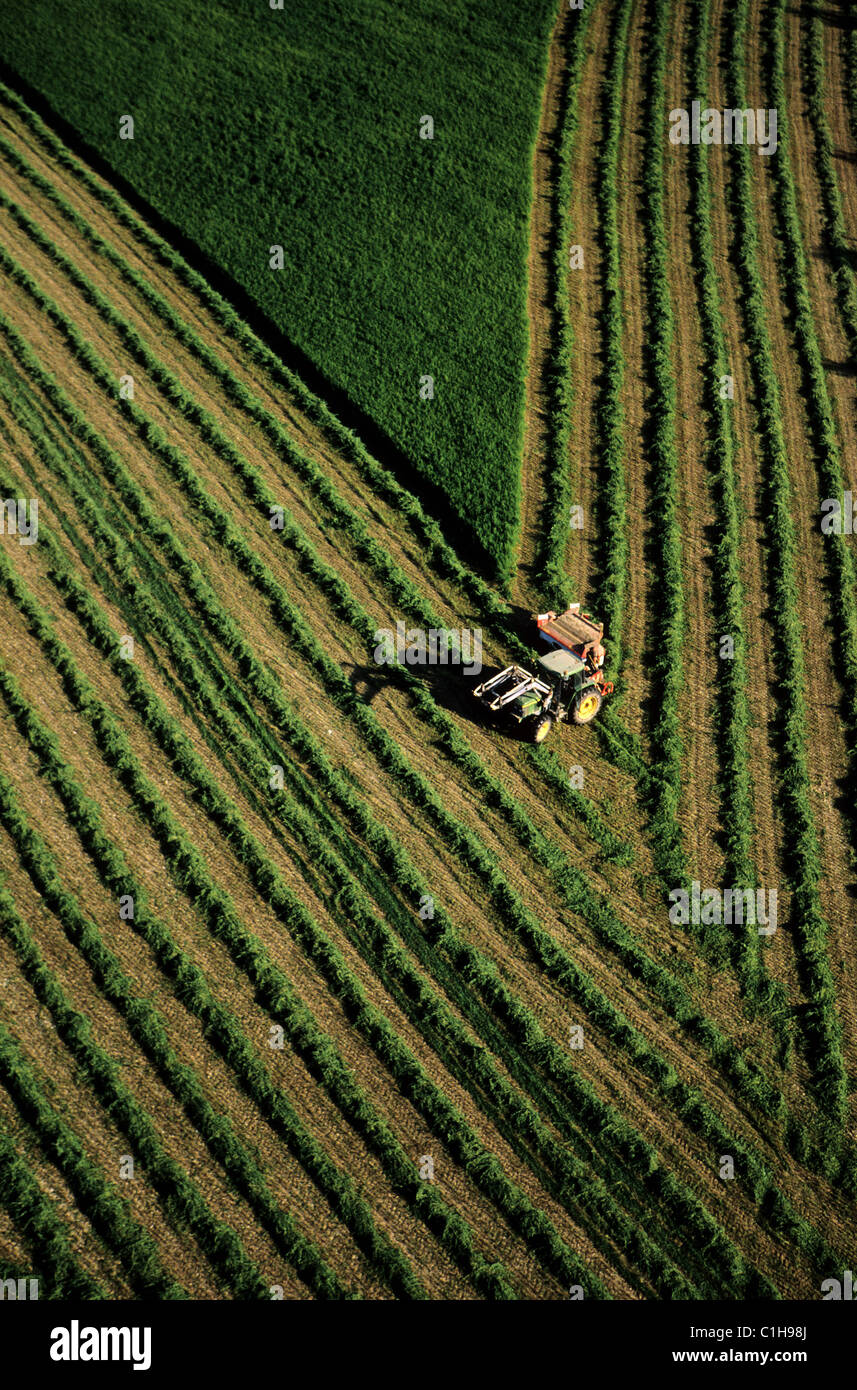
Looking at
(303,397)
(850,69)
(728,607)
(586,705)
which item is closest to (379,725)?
(586,705)

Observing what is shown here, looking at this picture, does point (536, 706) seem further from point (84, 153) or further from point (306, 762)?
point (84, 153)

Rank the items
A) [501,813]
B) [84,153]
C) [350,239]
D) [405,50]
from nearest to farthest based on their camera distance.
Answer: [501,813]
[350,239]
[84,153]
[405,50]

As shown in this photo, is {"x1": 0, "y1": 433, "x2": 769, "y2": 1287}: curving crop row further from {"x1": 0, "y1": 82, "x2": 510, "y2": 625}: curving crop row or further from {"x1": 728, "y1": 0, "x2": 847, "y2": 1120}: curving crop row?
{"x1": 0, "y1": 82, "x2": 510, "y2": 625}: curving crop row

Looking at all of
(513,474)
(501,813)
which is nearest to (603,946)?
(501,813)

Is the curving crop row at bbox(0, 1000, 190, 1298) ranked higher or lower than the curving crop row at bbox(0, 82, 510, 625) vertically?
lower

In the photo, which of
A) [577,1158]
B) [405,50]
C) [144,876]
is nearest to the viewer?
[577,1158]

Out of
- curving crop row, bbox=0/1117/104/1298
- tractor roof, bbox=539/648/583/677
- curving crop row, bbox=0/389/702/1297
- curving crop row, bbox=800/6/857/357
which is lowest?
curving crop row, bbox=0/1117/104/1298

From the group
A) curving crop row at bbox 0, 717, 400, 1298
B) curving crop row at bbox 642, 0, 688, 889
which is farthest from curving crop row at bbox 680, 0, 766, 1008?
curving crop row at bbox 0, 717, 400, 1298
